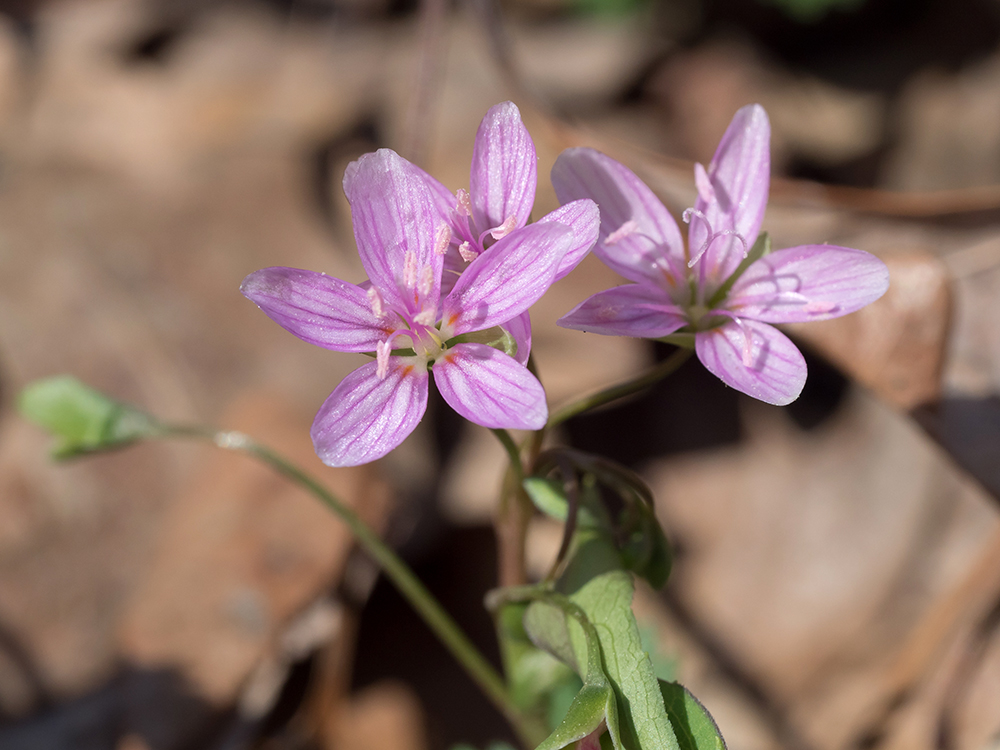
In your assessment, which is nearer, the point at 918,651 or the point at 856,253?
the point at 856,253

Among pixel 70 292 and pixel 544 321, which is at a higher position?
pixel 70 292

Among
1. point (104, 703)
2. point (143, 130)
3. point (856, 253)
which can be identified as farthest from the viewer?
point (143, 130)

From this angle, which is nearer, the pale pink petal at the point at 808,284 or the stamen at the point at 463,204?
the stamen at the point at 463,204

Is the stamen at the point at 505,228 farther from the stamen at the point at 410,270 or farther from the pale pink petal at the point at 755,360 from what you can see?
the pale pink petal at the point at 755,360

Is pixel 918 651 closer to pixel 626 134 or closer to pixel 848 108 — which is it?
pixel 626 134

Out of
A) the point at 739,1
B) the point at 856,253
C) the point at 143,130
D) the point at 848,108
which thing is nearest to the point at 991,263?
the point at 856,253

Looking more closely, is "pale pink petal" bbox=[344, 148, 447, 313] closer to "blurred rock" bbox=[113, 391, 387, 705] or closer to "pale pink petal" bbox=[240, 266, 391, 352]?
"pale pink petal" bbox=[240, 266, 391, 352]

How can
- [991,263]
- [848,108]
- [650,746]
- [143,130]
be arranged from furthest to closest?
[848,108], [143,130], [991,263], [650,746]

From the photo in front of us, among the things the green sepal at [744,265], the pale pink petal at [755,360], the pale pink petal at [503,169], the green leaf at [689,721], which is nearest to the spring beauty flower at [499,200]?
the pale pink petal at [503,169]

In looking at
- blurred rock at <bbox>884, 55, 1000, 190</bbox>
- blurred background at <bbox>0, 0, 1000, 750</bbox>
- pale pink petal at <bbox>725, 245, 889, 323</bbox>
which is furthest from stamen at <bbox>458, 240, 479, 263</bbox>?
blurred rock at <bbox>884, 55, 1000, 190</bbox>
